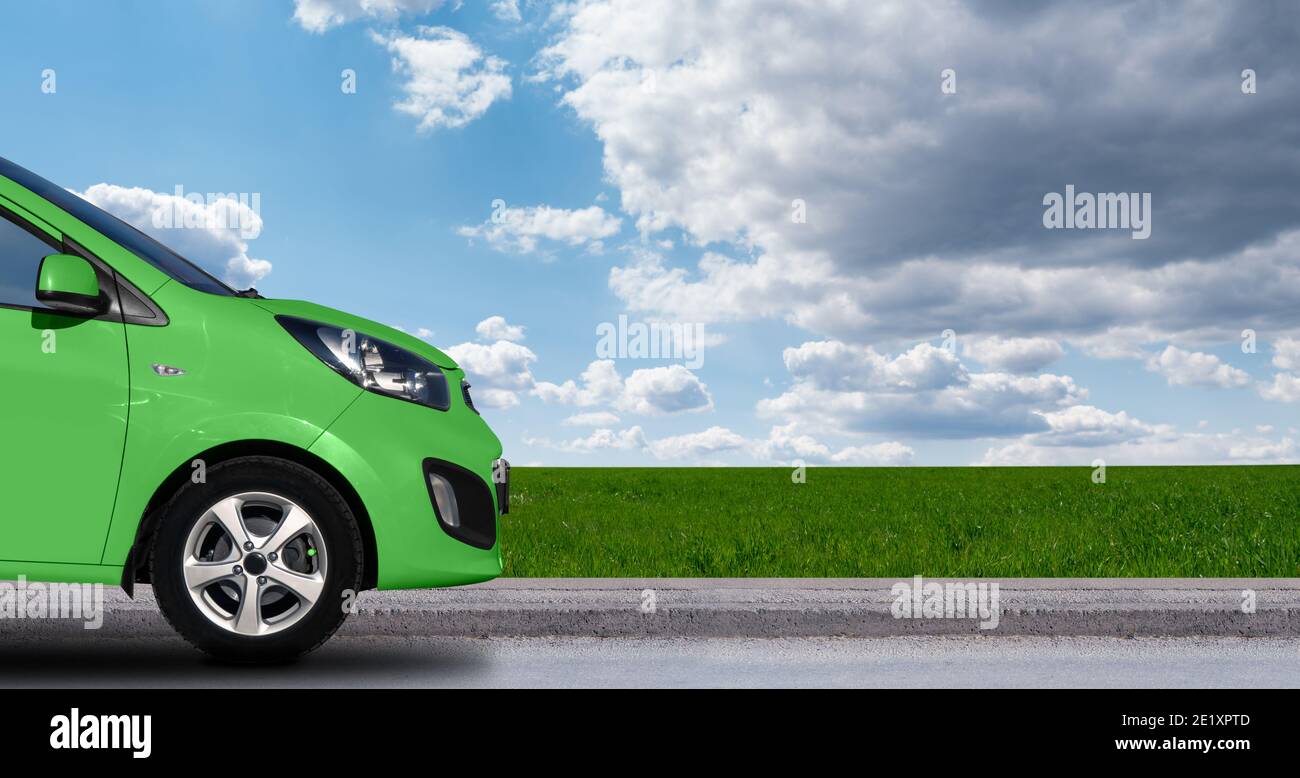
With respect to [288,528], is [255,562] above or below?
below

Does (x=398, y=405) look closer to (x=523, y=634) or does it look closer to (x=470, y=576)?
(x=470, y=576)

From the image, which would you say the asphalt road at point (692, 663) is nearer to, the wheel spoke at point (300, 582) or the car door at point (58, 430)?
the wheel spoke at point (300, 582)

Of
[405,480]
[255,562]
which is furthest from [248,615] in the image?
[405,480]

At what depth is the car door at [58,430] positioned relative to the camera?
172 inches

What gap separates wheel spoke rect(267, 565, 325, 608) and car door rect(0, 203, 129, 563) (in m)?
0.71

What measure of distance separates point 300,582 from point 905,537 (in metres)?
6.47

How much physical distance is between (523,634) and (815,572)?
2.75 meters

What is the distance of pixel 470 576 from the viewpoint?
4.70m

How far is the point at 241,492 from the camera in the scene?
4.43m

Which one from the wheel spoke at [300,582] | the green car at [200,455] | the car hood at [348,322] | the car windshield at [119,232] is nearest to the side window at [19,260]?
the green car at [200,455]

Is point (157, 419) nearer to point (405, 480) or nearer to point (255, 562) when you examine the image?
point (255, 562)

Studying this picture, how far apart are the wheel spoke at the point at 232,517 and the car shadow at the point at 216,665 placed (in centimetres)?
59

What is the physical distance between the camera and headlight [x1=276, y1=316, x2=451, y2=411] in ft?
15.0

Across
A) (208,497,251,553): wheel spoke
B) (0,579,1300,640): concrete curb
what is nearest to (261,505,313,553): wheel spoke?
(208,497,251,553): wheel spoke
